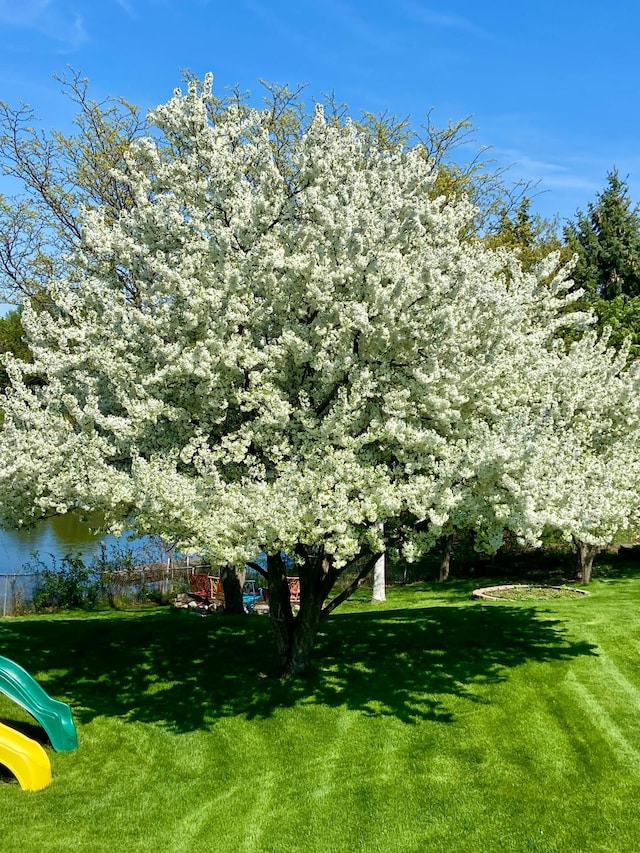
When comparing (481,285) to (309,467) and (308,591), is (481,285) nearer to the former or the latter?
(309,467)

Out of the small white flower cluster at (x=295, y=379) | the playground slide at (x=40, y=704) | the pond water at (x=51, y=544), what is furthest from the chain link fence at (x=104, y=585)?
the playground slide at (x=40, y=704)

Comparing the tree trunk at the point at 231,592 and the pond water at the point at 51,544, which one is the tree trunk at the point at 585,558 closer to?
the tree trunk at the point at 231,592

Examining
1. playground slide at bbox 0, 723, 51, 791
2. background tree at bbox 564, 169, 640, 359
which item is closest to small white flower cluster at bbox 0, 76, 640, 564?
playground slide at bbox 0, 723, 51, 791

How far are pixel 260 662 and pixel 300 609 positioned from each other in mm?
2003

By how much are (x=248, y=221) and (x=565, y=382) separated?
6.77 meters

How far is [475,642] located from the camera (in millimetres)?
15477

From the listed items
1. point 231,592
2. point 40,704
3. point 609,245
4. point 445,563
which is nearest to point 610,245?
point 609,245

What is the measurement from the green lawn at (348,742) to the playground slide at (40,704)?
0.24 meters

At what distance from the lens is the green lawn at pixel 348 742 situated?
8.66 metres

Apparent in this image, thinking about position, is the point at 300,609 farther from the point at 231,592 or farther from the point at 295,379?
the point at 231,592

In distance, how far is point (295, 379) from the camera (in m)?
12.2

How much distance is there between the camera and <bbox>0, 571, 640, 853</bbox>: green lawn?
8656 mm

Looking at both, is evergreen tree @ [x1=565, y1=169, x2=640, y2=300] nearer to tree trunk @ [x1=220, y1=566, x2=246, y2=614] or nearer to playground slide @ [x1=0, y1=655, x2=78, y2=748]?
tree trunk @ [x1=220, y1=566, x2=246, y2=614]

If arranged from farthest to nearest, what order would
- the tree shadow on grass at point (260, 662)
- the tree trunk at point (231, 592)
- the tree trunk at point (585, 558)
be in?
the tree trunk at point (585, 558) → the tree trunk at point (231, 592) → the tree shadow on grass at point (260, 662)
